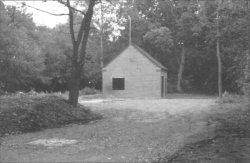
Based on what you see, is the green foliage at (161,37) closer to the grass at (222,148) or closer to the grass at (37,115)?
the grass at (37,115)

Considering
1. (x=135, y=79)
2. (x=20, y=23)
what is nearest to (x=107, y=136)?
(x=135, y=79)

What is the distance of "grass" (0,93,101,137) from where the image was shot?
15.5 meters

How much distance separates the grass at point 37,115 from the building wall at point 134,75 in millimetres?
21728

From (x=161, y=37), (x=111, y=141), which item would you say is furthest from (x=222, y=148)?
(x=161, y=37)

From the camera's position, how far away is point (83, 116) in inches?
782

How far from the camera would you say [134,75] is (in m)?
42.7

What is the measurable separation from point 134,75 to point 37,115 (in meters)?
26.2

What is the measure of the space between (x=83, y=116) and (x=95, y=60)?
31110 mm

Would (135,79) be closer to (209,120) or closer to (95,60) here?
(95,60)

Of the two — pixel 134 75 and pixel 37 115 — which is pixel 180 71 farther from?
pixel 37 115

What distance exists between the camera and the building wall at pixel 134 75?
42219 millimetres

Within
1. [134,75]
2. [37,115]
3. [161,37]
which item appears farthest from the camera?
[161,37]

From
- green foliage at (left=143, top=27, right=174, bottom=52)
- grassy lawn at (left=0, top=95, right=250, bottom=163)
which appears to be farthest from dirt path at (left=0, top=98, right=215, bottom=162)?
green foliage at (left=143, top=27, right=174, bottom=52)

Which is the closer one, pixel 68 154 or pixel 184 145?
pixel 68 154
